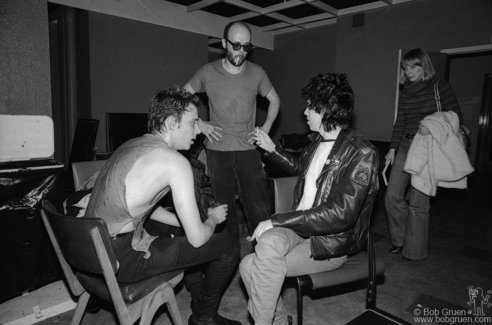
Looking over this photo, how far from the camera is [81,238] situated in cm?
122

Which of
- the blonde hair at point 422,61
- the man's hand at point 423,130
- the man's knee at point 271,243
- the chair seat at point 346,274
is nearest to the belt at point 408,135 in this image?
the man's hand at point 423,130

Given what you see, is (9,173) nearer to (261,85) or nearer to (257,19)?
(261,85)

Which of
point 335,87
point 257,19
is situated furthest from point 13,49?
point 257,19

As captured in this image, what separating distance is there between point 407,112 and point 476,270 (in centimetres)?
150

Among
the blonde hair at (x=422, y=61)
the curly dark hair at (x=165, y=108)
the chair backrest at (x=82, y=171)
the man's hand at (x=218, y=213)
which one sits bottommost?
the man's hand at (x=218, y=213)

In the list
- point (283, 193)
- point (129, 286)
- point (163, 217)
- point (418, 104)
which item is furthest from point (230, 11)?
point (129, 286)

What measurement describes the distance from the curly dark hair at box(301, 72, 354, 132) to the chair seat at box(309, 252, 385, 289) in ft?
2.43

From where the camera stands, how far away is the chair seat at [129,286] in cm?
143

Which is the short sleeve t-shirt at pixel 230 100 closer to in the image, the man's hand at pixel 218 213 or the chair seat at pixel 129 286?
the man's hand at pixel 218 213

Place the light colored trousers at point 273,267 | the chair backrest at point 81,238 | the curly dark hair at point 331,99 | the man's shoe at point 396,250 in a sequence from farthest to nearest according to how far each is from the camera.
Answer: the man's shoe at point 396,250 < the curly dark hair at point 331,99 < the light colored trousers at point 273,267 < the chair backrest at point 81,238

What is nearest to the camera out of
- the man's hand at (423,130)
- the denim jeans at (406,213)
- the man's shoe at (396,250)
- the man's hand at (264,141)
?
the man's hand at (264,141)

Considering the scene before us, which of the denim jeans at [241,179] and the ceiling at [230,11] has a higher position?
the ceiling at [230,11]

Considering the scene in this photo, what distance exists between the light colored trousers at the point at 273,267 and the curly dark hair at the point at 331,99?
25.5 inches

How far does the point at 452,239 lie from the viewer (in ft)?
11.4
